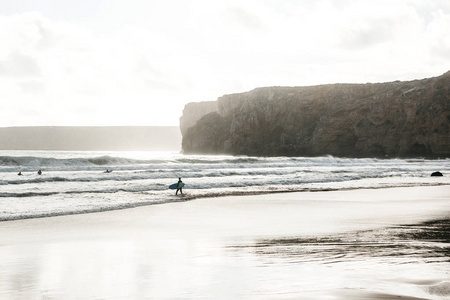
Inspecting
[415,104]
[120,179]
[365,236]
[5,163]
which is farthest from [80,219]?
[415,104]

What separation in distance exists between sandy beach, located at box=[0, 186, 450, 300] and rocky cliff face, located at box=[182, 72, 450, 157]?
240 ft

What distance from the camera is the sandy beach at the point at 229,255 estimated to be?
575cm

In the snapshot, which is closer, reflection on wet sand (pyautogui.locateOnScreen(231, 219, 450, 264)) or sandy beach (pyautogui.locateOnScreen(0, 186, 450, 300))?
sandy beach (pyautogui.locateOnScreen(0, 186, 450, 300))

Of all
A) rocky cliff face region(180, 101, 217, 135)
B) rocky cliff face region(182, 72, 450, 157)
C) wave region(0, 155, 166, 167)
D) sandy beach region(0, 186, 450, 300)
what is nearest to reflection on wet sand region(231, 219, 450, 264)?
sandy beach region(0, 186, 450, 300)

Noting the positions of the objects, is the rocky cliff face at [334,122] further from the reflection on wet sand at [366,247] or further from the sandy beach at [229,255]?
the reflection on wet sand at [366,247]

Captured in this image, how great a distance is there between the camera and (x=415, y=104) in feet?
278

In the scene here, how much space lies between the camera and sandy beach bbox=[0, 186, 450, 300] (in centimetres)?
575

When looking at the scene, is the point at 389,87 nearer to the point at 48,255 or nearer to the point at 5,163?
the point at 5,163

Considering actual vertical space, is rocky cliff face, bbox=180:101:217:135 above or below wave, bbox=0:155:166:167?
above

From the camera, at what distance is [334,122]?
314 ft

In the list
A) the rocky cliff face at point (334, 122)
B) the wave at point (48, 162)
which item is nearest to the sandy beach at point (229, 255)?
the wave at point (48, 162)

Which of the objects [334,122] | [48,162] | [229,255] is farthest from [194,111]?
[229,255]

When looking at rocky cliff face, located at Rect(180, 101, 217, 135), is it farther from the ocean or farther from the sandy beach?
the sandy beach

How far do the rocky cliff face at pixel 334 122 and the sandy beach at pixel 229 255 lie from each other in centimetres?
7303
